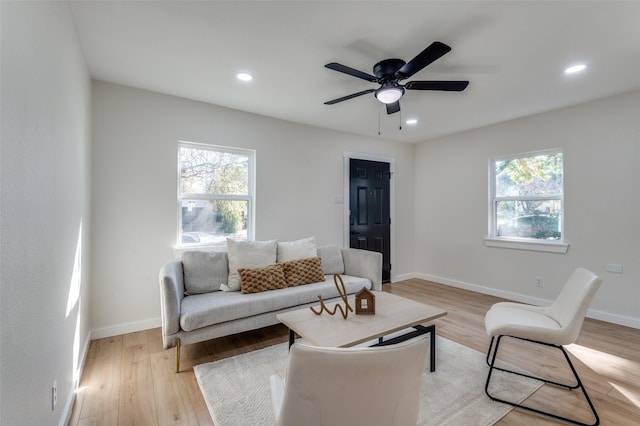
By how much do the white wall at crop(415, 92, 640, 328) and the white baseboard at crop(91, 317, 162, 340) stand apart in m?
4.37

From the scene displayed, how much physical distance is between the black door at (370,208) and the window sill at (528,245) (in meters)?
1.58

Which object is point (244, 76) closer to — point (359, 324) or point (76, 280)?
point (76, 280)

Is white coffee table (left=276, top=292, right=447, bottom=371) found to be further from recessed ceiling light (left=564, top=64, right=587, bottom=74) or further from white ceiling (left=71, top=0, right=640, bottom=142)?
recessed ceiling light (left=564, top=64, right=587, bottom=74)

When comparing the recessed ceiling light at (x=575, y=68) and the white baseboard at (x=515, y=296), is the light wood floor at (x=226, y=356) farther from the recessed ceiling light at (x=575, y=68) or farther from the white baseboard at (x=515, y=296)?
the recessed ceiling light at (x=575, y=68)

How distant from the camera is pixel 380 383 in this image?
903mm

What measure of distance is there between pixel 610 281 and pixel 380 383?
3.93 meters

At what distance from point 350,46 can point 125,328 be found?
3424 millimetres

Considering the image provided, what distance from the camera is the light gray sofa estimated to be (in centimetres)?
223

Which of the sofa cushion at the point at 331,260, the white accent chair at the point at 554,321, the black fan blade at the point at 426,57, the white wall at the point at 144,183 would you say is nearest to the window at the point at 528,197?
the white accent chair at the point at 554,321

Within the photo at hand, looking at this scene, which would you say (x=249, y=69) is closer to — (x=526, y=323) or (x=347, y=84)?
(x=347, y=84)

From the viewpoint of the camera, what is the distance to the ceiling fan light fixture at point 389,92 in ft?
7.61

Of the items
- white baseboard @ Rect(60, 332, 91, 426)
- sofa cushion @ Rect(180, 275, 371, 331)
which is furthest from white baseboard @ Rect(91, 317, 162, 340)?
sofa cushion @ Rect(180, 275, 371, 331)

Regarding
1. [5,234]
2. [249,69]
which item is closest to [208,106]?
[249,69]

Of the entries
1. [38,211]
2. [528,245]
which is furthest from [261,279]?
[528,245]
